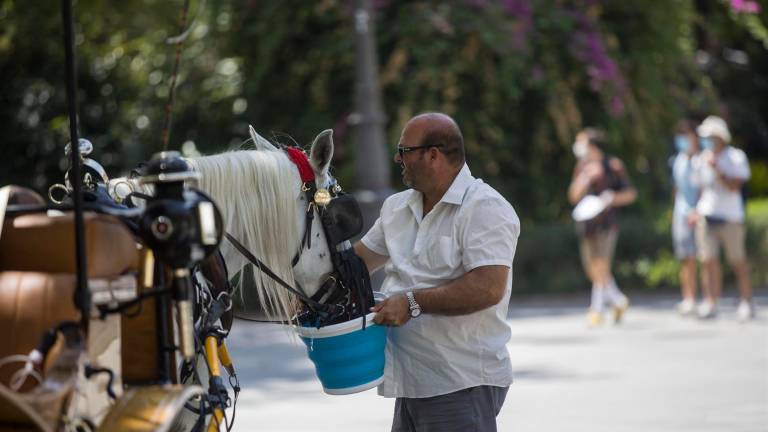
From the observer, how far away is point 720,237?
12961mm

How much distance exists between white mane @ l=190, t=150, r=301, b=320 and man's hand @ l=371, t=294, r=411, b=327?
334 millimetres

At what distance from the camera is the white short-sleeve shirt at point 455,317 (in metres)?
4.43

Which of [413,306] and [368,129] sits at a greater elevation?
[368,129]

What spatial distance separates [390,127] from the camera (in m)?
15.2

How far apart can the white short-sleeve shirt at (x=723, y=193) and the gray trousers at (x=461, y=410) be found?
874cm

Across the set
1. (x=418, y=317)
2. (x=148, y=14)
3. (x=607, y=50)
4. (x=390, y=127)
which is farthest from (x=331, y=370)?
(x=148, y=14)

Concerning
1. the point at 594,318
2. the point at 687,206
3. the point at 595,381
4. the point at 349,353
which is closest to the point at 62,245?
the point at 349,353

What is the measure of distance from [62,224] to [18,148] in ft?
45.3

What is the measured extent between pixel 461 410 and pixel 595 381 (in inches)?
201

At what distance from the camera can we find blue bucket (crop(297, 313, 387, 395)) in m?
4.36

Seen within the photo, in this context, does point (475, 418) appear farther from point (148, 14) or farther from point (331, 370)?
point (148, 14)

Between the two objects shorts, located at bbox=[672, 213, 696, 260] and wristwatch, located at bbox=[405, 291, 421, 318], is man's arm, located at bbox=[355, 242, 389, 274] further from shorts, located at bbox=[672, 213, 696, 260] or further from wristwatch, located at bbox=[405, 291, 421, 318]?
shorts, located at bbox=[672, 213, 696, 260]

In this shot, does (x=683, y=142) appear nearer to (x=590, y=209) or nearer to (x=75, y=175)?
(x=590, y=209)

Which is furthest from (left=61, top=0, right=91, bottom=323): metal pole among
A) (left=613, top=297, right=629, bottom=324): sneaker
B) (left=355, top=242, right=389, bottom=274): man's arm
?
(left=613, top=297, right=629, bottom=324): sneaker
